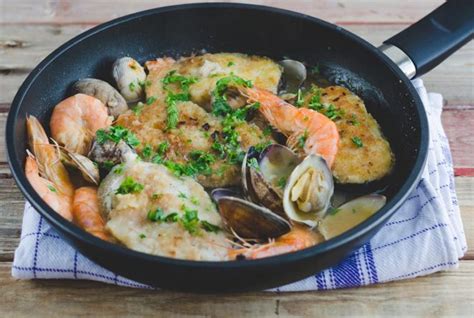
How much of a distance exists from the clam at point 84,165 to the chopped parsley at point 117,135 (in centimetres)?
10

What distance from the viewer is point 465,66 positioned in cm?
349

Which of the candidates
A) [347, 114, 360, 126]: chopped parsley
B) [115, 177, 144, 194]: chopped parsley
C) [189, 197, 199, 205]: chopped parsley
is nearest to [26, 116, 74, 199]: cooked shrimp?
[115, 177, 144, 194]: chopped parsley

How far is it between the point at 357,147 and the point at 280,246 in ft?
2.08

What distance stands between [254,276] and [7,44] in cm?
231

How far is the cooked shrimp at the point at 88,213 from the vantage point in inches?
87.2

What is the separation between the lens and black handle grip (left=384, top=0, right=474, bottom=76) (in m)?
2.78

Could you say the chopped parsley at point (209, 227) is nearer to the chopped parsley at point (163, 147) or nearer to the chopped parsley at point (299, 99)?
the chopped parsley at point (163, 147)

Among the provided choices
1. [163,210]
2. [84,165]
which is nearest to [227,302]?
[163,210]

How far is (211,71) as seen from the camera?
9.44 feet

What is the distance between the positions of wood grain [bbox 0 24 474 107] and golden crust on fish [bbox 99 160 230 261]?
1261mm

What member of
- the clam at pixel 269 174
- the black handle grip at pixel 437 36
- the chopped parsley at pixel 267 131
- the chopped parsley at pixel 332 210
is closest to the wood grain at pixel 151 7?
the black handle grip at pixel 437 36

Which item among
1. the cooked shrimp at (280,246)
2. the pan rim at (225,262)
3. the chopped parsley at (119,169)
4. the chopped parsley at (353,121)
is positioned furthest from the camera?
the chopped parsley at (353,121)

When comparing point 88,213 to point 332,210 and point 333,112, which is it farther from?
point 333,112

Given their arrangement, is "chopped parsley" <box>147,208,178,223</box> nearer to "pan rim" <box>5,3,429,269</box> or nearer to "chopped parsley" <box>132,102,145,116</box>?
"pan rim" <box>5,3,429,269</box>
